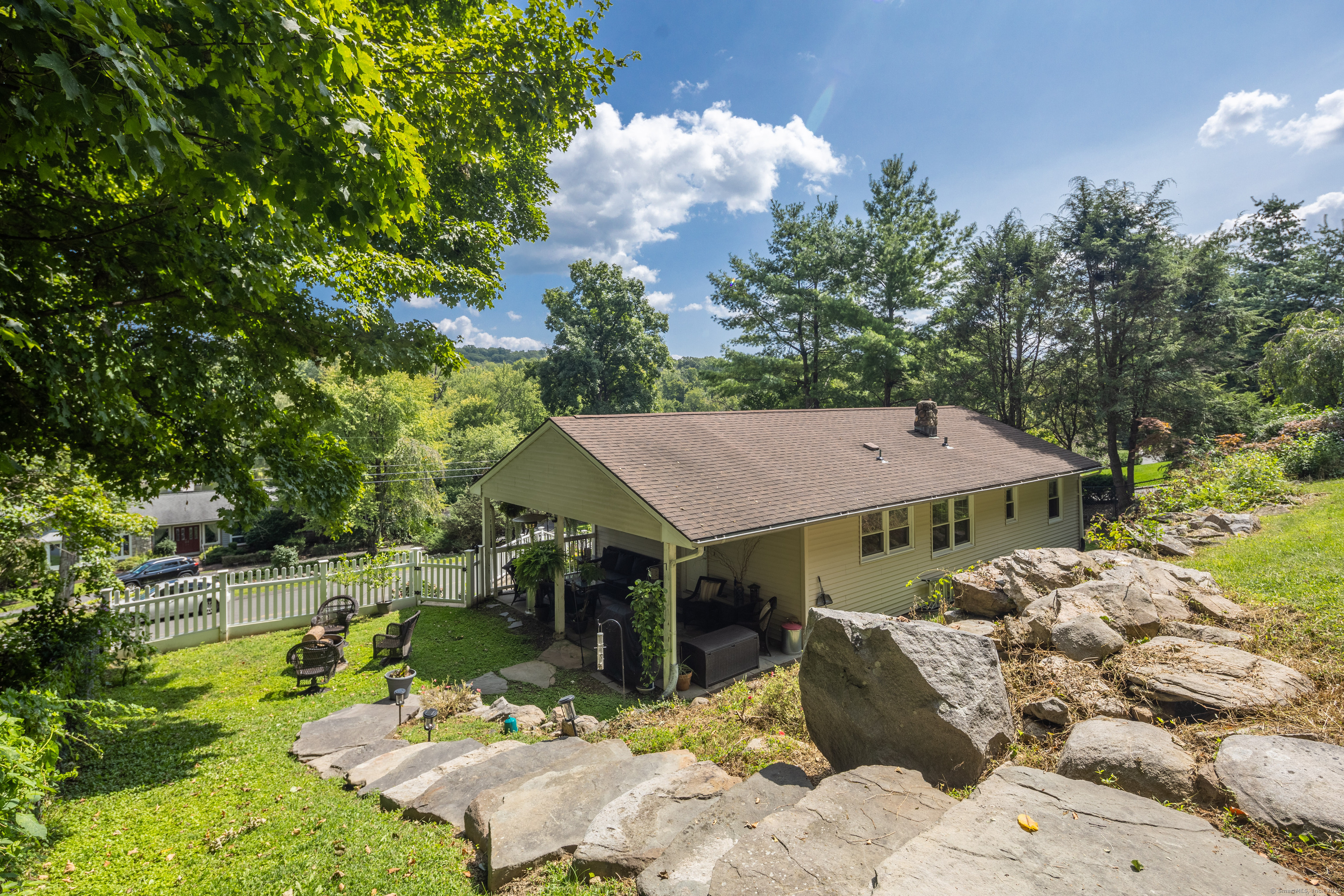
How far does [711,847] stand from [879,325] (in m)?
25.4

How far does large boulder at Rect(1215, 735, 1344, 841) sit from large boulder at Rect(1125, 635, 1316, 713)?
71 centimetres

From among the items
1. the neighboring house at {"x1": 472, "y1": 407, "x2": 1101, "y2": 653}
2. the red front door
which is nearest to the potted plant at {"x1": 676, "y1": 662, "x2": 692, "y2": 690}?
the neighboring house at {"x1": 472, "y1": 407, "x2": 1101, "y2": 653}

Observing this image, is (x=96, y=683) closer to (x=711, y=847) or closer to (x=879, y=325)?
(x=711, y=847)

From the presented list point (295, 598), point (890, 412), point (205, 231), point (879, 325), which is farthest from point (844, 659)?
point (879, 325)

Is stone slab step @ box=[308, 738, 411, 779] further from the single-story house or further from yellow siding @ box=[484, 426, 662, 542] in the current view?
yellow siding @ box=[484, 426, 662, 542]

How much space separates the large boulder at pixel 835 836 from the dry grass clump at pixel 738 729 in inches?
42.1

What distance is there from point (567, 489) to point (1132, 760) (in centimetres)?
881

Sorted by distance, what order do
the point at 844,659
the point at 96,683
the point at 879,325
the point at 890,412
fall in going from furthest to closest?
the point at 879,325
the point at 890,412
the point at 96,683
the point at 844,659

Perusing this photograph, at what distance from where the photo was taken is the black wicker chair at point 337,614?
10672 mm

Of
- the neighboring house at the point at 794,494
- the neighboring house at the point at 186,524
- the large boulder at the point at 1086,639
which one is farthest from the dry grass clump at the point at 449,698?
the neighboring house at the point at 186,524

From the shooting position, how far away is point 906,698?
395 centimetres

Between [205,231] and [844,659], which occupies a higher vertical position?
[205,231]

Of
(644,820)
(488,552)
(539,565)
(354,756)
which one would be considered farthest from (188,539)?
(644,820)

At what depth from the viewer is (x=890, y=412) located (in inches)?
659
